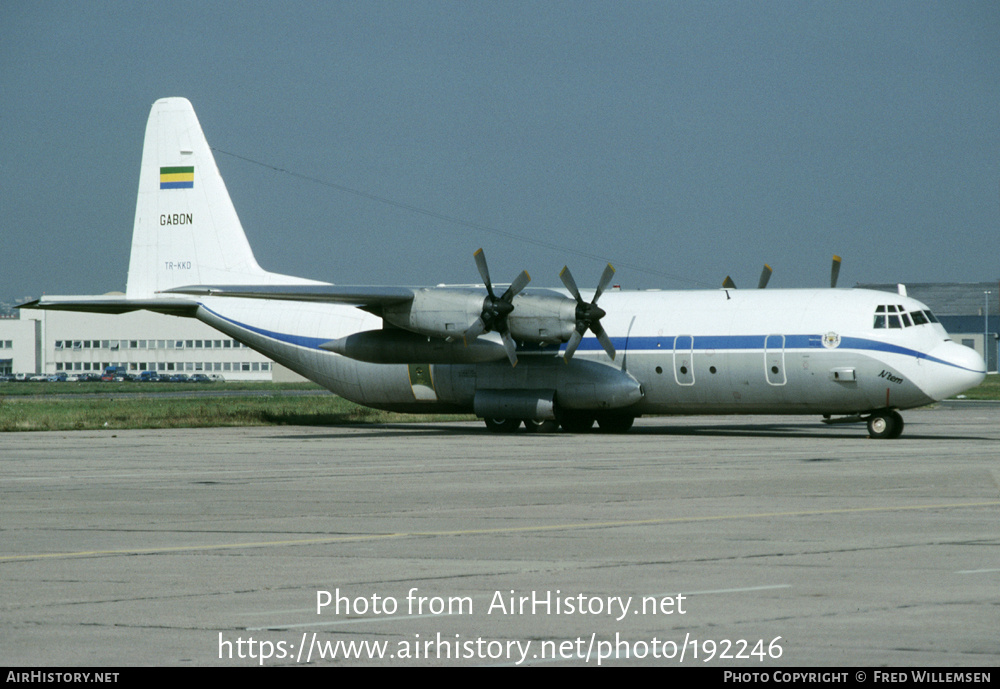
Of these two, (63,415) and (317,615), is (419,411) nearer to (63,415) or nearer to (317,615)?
(63,415)

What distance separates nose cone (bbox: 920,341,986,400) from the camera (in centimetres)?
2928

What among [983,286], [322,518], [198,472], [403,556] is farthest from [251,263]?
[983,286]

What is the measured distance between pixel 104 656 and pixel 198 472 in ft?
48.1

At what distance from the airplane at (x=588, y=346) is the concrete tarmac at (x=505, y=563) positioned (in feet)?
23.4

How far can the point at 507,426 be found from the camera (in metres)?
35.6

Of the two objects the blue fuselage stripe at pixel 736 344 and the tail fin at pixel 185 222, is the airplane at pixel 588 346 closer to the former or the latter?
the blue fuselage stripe at pixel 736 344

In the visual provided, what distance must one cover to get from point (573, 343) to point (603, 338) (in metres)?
0.84

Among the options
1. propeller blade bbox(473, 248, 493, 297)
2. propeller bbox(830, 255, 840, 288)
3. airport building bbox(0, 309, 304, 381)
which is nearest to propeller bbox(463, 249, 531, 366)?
propeller blade bbox(473, 248, 493, 297)

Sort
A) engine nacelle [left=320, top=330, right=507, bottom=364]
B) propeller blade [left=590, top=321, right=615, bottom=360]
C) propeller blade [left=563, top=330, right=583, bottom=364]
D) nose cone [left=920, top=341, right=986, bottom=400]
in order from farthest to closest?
engine nacelle [left=320, top=330, right=507, bottom=364], propeller blade [left=590, top=321, right=615, bottom=360], propeller blade [left=563, top=330, right=583, bottom=364], nose cone [left=920, top=341, right=986, bottom=400]

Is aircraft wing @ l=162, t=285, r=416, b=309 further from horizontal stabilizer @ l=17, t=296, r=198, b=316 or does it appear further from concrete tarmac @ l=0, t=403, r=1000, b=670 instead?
concrete tarmac @ l=0, t=403, r=1000, b=670

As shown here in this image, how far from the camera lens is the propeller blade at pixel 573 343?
106 ft

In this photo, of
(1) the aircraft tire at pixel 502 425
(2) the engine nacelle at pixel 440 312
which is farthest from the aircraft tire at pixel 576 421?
(2) the engine nacelle at pixel 440 312

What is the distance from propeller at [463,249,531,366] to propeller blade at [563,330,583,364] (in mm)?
1407

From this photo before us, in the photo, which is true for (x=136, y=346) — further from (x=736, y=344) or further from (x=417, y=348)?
(x=736, y=344)
